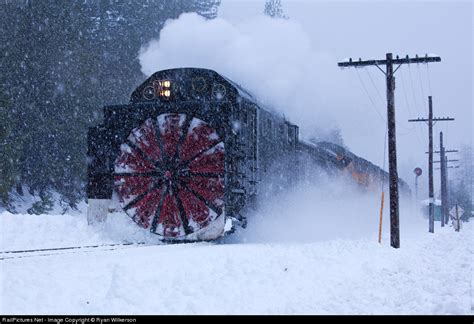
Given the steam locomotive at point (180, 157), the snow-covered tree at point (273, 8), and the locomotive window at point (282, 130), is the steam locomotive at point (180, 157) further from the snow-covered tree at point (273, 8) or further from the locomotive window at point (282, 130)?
the snow-covered tree at point (273, 8)

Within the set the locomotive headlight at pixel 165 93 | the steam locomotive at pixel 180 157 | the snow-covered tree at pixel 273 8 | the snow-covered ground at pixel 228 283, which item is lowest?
the snow-covered ground at pixel 228 283

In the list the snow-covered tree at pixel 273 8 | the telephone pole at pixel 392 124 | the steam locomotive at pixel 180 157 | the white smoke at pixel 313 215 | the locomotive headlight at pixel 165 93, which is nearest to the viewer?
the steam locomotive at pixel 180 157

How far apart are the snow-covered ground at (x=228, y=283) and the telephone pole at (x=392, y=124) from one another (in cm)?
453

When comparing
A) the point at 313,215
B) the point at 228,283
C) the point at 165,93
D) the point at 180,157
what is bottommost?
the point at 228,283

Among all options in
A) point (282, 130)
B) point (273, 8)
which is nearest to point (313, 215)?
point (282, 130)

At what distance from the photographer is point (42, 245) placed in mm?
11742

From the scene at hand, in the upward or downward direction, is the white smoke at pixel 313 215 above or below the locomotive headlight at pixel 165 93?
below

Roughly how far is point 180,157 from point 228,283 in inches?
210

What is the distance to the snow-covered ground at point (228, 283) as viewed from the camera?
243 inches

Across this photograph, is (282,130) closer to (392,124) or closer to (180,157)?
(392,124)

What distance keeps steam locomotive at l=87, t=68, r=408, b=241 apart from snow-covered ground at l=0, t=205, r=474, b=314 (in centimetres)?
126

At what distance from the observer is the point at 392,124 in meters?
16.6

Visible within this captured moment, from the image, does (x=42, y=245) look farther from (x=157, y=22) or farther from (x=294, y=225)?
(x=157, y=22)

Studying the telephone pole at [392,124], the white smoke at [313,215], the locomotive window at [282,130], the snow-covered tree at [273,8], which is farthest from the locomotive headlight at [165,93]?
the snow-covered tree at [273,8]
